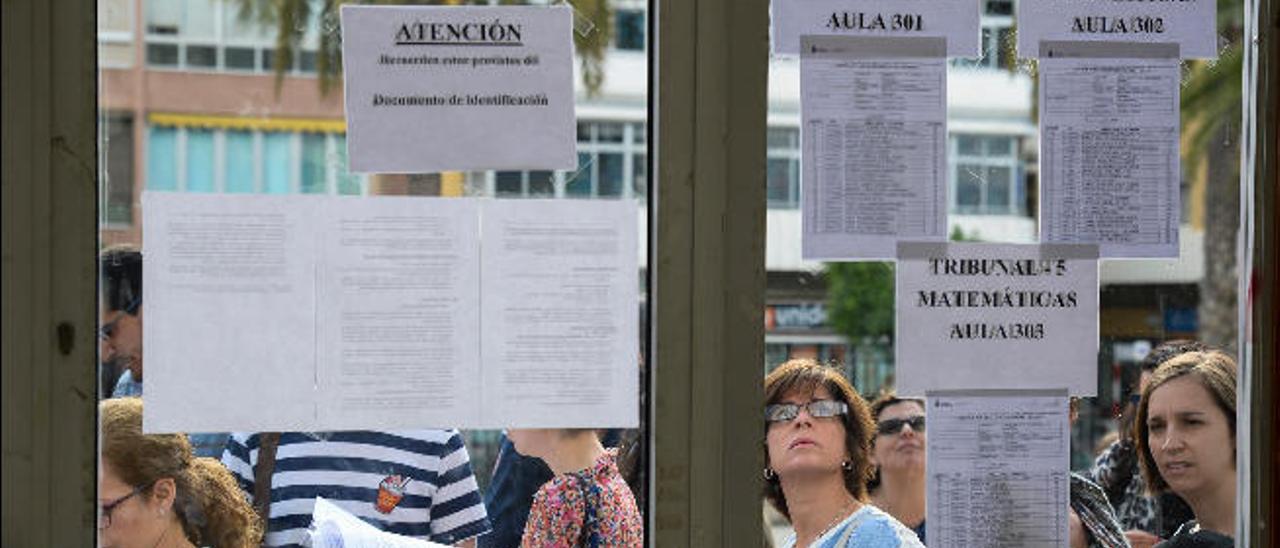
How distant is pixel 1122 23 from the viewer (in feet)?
9.44

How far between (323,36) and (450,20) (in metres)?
0.19

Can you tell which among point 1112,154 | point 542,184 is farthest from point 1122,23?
point 542,184

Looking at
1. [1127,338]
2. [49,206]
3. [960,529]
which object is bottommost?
[960,529]

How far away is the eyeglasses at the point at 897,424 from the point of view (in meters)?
2.83

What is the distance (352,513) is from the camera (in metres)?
2.65

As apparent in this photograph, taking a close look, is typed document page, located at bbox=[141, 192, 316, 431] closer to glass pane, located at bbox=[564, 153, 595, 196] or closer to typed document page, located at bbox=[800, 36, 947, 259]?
glass pane, located at bbox=[564, 153, 595, 196]

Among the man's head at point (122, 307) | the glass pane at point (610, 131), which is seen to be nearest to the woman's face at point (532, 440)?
the glass pane at point (610, 131)

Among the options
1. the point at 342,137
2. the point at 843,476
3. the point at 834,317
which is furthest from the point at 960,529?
the point at 342,137

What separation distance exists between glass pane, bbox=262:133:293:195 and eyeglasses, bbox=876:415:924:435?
3.23 ft

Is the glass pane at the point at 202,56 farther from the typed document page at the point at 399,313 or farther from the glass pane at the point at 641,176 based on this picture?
the glass pane at the point at 641,176

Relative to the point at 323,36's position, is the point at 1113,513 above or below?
below

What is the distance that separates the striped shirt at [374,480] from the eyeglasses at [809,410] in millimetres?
472

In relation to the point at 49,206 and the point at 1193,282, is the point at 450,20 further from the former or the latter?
the point at 1193,282

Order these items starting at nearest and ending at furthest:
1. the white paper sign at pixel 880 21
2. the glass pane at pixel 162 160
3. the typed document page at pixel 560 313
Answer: the glass pane at pixel 162 160 < the typed document page at pixel 560 313 < the white paper sign at pixel 880 21
